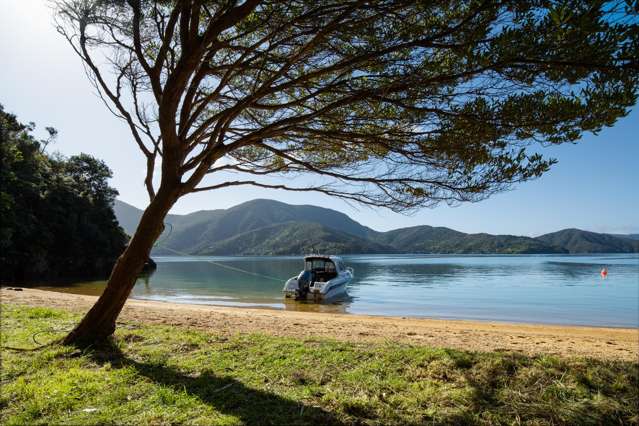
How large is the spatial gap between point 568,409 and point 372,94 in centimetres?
370

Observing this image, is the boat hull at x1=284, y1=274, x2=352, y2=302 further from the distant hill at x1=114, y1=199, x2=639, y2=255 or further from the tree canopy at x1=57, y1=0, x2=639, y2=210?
the distant hill at x1=114, y1=199, x2=639, y2=255

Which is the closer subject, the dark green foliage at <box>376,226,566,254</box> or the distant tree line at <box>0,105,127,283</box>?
the distant tree line at <box>0,105,127,283</box>

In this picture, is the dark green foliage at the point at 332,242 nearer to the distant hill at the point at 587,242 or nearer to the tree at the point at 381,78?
the distant hill at the point at 587,242

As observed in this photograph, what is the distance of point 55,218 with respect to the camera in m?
35.5

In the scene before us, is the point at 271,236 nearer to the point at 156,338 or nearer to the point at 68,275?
the point at 68,275

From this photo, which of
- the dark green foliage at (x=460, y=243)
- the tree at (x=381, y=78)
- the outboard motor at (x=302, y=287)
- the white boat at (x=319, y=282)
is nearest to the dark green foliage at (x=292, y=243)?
the dark green foliage at (x=460, y=243)

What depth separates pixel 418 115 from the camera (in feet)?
16.5

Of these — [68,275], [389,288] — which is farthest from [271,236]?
[389,288]

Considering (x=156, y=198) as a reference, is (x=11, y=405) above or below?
below

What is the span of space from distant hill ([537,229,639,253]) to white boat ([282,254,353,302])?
15491 centimetres

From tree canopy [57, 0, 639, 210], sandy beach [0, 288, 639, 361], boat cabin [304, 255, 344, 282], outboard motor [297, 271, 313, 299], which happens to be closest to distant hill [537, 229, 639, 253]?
boat cabin [304, 255, 344, 282]

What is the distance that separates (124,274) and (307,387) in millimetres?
3028

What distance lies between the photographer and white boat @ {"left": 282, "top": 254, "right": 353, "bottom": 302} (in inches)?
746

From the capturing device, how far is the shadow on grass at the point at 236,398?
9.55ft
